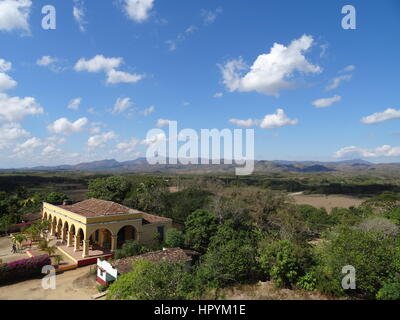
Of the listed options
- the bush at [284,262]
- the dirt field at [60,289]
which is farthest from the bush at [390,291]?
the dirt field at [60,289]

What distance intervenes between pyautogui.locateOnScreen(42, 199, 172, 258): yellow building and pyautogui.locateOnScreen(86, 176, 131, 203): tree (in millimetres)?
7366

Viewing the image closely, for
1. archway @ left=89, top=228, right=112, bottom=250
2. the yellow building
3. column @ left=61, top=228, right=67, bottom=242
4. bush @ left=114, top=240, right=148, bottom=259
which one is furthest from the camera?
column @ left=61, top=228, right=67, bottom=242

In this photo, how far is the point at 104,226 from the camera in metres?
20.9

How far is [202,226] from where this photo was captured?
22391mm

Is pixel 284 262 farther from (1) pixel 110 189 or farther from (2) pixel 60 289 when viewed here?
(1) pixel 110 189

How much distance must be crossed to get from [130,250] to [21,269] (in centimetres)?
696

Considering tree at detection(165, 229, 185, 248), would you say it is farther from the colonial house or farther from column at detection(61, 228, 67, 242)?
column at detection(61, 228, 67, 242)

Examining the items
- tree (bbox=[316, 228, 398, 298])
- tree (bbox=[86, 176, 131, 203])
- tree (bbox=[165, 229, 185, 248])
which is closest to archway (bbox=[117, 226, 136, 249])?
tree (bbox=[165, 229, 185, 248])

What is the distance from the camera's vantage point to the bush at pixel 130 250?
19686 mm

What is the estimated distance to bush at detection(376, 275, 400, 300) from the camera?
13.6m

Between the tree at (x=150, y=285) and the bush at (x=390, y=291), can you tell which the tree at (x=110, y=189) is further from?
the bush at (x=390, y=291)
